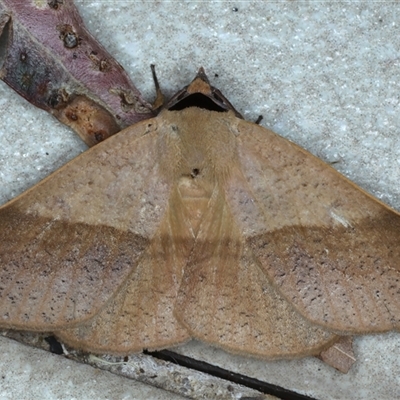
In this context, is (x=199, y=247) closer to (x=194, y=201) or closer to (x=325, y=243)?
(x=194, y=201)

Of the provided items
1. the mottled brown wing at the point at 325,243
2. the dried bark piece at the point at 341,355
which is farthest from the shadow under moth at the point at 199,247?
the dried bark piece at the point at 341,355

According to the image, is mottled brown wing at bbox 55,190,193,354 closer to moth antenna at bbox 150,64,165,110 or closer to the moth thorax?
the moth thorax

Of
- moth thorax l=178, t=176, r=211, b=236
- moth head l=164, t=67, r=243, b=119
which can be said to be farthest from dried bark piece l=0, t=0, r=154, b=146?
moth thorax l=178, t=176, r=211, b=236

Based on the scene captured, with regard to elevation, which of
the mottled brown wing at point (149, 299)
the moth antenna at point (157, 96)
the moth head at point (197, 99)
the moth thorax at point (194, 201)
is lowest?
the mottled brown wing at point (149, 299)

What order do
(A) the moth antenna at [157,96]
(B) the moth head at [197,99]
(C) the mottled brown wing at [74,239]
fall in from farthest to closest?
1. (A) the moth antenna at [157,96]
2. (B) the moth head at [197,99]
3. (C) the mottled brown wing at [74,239]

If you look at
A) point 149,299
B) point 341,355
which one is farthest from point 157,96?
point 341,355

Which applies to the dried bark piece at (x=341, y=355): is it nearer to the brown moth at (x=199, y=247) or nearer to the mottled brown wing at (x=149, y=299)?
the brown moth at (x=199, y=247)

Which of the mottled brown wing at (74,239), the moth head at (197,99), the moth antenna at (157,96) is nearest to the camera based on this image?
the mottled brown wing at (74,239)

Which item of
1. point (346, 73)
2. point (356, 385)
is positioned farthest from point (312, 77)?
point (356, 385)
